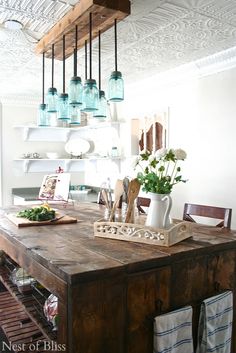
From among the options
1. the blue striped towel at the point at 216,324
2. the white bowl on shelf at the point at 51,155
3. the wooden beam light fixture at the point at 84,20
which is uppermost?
the wooden beam light fixture at the point at 84,20

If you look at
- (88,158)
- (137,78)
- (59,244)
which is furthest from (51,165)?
(59,244)

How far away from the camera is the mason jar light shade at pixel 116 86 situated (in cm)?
196

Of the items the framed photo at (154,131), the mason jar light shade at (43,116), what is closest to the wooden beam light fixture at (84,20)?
the mason jar light shade at (43,116)

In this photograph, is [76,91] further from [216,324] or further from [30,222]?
[216,324]

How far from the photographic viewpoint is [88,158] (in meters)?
4.55

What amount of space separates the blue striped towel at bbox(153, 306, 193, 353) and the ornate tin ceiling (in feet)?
5.35

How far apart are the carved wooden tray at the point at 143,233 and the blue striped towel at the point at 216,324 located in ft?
1.04

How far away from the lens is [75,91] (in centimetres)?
202

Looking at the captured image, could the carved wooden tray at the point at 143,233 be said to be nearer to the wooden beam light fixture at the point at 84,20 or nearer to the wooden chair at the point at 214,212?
the wooden chair at the point at 214,212

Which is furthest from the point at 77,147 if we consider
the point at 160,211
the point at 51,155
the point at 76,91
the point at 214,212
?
the point at 160,211

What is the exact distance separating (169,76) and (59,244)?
2347mm

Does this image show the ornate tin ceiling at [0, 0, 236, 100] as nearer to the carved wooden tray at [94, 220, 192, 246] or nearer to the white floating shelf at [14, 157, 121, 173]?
the carved wooden tray at [94, 220, 192, 246]

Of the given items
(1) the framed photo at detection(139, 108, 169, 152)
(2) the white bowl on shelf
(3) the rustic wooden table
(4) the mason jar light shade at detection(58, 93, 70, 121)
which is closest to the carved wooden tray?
(3) the rustic wooden table

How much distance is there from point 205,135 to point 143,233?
1693mm
